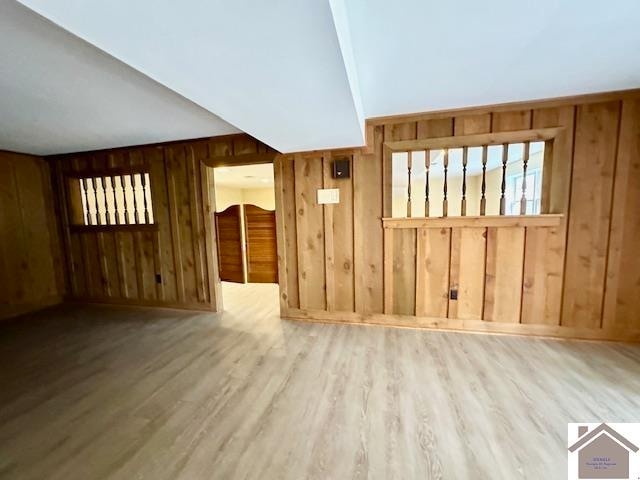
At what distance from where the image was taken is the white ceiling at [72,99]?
1394 mm

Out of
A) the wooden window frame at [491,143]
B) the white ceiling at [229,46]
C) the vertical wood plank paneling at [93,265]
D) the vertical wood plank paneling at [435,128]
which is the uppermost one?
the vertical wood plank paneling at [435,128]

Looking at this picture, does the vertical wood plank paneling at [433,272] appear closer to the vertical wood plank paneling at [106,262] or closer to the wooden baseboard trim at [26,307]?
the vertical wood plank paneling at [106,262]

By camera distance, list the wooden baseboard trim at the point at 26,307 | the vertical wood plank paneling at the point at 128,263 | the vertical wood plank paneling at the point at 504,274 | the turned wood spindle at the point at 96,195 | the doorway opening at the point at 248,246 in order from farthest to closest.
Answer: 1. the doorway opening at the point at 248,246
2. the turned wood spindle at the point at 96,195
3. the vertical wood plank paneling at the point at 128,263
4. the wooden baseboard trim at the point at 26,307
5. the vertical wood plank paneling at the point at 504,274

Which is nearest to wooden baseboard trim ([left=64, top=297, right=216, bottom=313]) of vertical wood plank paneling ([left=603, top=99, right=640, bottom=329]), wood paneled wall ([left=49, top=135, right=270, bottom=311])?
wood paneled wall ([left=49, top=135, right=270, bottom=311])

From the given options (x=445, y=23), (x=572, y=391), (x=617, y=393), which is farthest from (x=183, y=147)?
(x=617, y=393)

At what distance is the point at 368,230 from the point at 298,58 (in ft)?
6.25

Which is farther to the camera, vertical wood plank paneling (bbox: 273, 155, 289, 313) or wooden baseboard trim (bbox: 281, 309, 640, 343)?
vertical wood plank paneling (bbox: 273, 155, 289, 313)

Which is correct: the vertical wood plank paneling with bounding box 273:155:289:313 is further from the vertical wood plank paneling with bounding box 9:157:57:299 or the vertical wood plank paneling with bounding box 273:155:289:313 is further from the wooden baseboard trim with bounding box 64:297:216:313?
the vertical wood plank paneling with bounding box 9:157:57:299

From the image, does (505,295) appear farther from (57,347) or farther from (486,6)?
(57,347)

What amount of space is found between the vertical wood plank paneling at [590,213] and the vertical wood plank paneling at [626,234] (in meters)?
0.05

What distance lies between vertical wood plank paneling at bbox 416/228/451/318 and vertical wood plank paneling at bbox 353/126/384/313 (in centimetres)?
39

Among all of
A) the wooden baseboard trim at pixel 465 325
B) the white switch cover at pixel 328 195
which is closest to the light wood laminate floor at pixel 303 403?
the wooden baseboard trim at pixel 465 325

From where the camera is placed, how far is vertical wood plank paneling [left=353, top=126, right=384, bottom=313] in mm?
2746

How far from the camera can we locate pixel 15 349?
2.56 m
